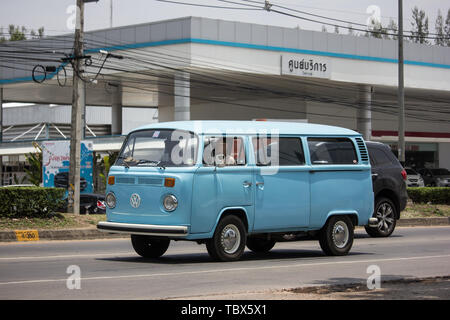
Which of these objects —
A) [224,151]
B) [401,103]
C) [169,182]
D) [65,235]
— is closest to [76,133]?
[65,235]

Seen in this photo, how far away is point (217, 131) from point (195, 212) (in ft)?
4.64

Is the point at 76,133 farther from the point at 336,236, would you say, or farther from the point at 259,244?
the point at 336,236

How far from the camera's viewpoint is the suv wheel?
19531 mm

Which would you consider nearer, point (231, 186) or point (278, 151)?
point (231, 186)

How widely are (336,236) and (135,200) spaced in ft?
12.8

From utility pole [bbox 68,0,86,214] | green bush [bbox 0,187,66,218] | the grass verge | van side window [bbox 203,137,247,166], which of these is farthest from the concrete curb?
the grass verge

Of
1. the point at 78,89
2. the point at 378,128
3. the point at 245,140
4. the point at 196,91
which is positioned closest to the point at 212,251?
the point at 245,140

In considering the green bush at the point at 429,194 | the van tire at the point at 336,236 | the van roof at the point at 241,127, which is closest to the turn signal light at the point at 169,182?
the van roof at the point at 241,127

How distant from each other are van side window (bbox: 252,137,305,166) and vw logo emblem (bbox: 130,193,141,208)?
6.71 feet

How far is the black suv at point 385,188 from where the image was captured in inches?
765

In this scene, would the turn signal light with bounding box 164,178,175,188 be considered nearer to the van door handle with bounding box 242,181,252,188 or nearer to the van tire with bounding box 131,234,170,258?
the van door handle with bounding box 242,181,252,188

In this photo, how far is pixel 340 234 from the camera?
46.9 feet

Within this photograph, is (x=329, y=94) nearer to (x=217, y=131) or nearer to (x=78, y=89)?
(x=78, y=89)

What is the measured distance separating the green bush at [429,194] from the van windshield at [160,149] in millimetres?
17348
